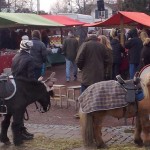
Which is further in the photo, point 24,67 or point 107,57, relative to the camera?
point 107,57

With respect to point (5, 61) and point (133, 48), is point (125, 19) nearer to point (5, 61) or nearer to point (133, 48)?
point (133, 48)

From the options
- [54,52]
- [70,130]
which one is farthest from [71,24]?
[70,130]

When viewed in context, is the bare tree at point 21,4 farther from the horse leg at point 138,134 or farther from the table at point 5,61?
the horse leg at point 138,134

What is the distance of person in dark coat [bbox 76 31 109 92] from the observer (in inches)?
343

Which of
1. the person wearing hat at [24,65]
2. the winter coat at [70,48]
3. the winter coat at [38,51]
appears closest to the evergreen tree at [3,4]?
the winter coat at [70,48]

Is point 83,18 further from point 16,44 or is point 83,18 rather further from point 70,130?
point 70,130

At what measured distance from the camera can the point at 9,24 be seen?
53.7ft

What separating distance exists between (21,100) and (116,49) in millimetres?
6431

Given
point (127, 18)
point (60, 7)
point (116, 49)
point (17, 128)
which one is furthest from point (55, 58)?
point (60, 7)

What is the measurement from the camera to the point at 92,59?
878cm

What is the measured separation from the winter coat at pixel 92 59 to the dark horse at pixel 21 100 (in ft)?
4.93

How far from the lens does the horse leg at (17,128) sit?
7008 millimetres

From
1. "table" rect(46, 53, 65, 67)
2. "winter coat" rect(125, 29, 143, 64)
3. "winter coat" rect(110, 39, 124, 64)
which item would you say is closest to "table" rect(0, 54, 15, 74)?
"table" rect(46, 53, 65, 67)

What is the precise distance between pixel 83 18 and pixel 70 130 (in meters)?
23.6
